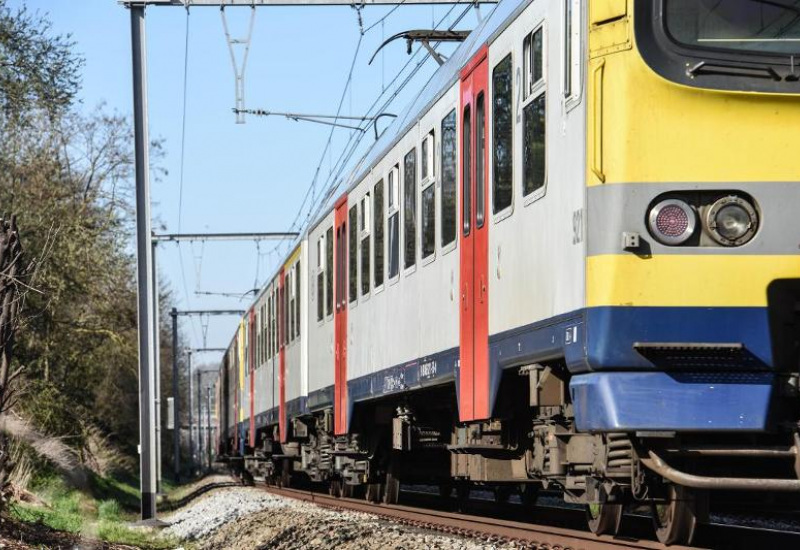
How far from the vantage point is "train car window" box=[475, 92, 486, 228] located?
365 inches

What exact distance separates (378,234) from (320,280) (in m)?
4.34

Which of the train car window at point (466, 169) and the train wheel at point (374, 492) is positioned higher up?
the train car window at point (466, 169)

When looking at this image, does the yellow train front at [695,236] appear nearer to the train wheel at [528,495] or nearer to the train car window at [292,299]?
the train wheel at [528,495]

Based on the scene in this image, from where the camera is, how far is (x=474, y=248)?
9508 millimetres

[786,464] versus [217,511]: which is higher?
[786,464]

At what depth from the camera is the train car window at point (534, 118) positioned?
26.2ft

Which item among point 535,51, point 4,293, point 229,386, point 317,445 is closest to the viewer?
point 535,51

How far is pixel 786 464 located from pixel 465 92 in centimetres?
358

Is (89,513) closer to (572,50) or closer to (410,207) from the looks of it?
(410,207)

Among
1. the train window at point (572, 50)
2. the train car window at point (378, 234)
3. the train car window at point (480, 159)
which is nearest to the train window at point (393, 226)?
the train car window at point (378, 234)

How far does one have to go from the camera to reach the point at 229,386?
38.6 metres

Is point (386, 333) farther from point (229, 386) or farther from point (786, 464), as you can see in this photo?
point (229, 386)

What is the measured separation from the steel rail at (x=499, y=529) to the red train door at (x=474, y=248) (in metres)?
1.04

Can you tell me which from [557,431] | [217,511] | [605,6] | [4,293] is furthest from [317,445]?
[605,6]
